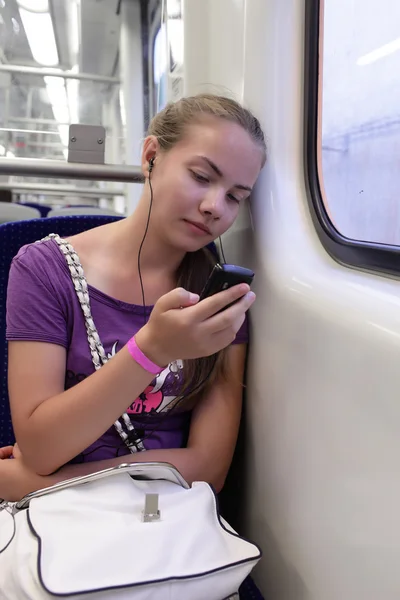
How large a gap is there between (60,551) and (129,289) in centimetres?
51

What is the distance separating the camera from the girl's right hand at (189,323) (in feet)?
2.39

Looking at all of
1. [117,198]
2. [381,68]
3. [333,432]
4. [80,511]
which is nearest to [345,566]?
[333,432]

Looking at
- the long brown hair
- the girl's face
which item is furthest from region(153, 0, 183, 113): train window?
the girl's face

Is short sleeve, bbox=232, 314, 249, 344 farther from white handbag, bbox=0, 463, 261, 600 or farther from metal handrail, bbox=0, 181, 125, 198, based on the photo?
metal handrail, bbox=0, 181, 125, 198

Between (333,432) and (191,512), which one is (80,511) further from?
(333,432)

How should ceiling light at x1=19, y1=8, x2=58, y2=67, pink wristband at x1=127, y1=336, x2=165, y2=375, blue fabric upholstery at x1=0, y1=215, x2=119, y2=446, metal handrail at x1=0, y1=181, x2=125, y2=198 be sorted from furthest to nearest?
metal handrail at x1=0, y1=181, x2=125, y2=198 → ceiling light at x1=19, y1=8, x2=58, y2=67 → blue fabric upholstery at x1=0, y1=215, x2=119, y2=446 → pink wristband at x1=127, y1=336, x2=165, y2=375

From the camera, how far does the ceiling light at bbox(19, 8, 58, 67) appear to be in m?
3.94

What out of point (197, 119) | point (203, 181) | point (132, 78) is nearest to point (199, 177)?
point (203, 181)

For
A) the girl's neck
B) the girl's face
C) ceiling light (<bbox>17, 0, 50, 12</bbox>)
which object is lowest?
the girl's neck

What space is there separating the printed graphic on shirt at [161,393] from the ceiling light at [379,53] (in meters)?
0.70

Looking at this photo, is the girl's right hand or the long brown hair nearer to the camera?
the girl's right hand

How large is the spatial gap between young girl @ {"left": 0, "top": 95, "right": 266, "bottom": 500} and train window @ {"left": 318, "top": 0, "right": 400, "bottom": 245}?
0.17 metres

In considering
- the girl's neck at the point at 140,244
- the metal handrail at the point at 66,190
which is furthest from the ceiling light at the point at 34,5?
the girl's neck at the point at 140,244

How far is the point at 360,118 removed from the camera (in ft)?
3.43
